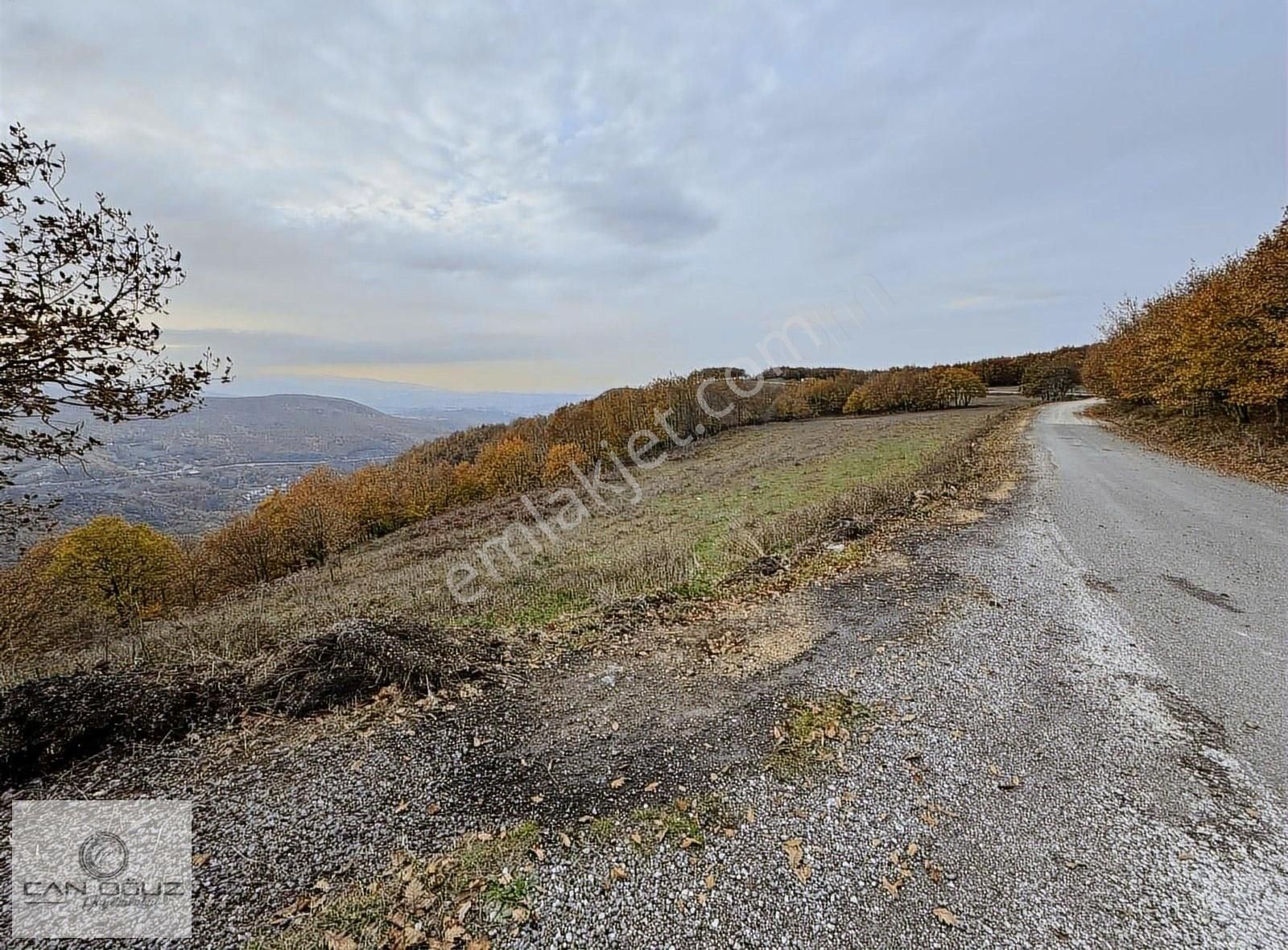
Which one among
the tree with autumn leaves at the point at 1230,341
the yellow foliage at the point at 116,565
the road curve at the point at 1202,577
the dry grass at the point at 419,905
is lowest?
the yellow foliage at the point at 116,565

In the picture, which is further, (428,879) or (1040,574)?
(1040,574)

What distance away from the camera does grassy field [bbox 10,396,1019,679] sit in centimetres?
746

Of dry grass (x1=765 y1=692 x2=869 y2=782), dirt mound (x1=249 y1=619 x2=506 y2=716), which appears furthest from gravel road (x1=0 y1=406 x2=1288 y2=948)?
dirt mound (x1=249 y1=619 x2=506 y2=716)

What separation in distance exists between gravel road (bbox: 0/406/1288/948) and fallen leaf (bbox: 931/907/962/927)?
0.01 m

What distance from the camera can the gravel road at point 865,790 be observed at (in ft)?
8.27

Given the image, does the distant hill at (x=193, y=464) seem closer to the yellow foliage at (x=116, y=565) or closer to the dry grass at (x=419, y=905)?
the yellow foliage at (x=116, y=565)

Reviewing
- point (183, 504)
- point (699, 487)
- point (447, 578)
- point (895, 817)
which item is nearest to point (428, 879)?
point (895, 817)

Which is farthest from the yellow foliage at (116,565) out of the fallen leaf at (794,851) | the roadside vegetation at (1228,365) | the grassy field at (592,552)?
the roadside vegetation at (1228,365)

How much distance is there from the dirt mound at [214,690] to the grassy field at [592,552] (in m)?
0.90

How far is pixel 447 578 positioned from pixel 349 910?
44.4 ft

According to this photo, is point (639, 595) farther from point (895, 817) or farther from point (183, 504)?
point (183, 504)

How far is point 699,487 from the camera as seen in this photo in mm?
24281

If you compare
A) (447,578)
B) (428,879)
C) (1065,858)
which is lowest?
(447,578)

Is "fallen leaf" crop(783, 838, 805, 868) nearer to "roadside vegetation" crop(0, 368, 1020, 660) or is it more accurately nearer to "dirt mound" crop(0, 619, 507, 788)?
"dirt mound" crop(0, 619, 507, 788)
